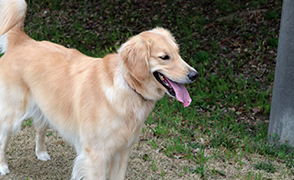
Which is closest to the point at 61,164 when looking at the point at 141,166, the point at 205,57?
the point at 141,166

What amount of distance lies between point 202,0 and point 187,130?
15.7ft

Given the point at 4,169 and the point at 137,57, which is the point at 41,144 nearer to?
the point at 4,169

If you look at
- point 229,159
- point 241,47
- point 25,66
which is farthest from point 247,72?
point 25,66

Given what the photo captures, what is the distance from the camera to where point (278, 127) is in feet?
14.9

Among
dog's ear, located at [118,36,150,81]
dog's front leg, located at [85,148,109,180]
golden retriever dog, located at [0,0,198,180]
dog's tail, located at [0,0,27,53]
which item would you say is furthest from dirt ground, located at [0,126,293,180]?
dog's ear, located at [118,36,150,81]

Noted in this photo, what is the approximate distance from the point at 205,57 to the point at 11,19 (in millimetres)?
4013

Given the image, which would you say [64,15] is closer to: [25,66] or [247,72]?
[247,72]

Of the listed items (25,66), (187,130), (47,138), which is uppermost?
(25,66)

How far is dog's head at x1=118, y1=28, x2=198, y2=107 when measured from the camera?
2.81 m

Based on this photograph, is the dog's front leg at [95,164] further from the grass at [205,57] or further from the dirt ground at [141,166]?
the grass at [205,57]

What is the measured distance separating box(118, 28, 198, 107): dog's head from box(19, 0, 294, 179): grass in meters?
1.46

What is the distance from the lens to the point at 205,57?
21.8ft

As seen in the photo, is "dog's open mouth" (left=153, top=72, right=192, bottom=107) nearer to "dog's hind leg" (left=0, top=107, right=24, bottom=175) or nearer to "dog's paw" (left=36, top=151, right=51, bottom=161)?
"dog's hind leg" (left=0, top=107, right=24, bottom=175)

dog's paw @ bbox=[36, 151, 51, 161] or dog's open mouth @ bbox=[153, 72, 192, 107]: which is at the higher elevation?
dog's open mouth @ bbox=[153, 72, 192, 107]
